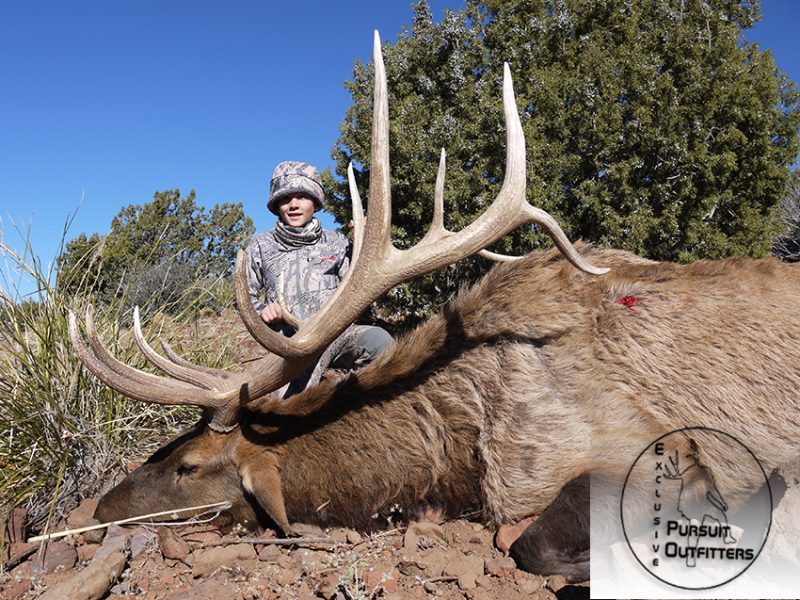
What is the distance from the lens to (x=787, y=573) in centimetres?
211

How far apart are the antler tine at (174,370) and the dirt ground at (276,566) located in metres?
0.71

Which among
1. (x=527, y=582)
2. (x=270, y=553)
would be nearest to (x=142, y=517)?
(x=270, y=553)

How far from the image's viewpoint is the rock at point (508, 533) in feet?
7.79

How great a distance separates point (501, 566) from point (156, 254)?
4666 millimetres

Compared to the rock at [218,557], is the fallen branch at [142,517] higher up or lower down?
higher up

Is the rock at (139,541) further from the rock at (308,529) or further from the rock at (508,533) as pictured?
the rock at (508,533)

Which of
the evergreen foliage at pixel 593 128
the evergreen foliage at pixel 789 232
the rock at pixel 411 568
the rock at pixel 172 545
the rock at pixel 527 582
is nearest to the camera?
the rock at pixel 527 582

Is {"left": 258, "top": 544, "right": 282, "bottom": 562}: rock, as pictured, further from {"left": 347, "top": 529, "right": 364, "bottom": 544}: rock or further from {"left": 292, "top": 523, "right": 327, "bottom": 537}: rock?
{"left": 347, "top": 529, "right": 364, "bottom": 544}: rock

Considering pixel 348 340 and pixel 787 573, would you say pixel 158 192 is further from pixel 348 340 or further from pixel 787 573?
pixel 787 573

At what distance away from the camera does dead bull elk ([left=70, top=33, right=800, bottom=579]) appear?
2.32 metres

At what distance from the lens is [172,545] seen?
2.57m

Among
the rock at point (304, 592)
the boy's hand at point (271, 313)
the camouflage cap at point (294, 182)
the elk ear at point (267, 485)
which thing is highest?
the camouflage cap at point (294, 182)

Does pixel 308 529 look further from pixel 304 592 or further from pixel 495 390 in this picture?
pixel 495 390

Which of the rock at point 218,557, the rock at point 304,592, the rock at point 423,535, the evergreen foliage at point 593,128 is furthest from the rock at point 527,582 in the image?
the evergreen foliage at point 593,128
